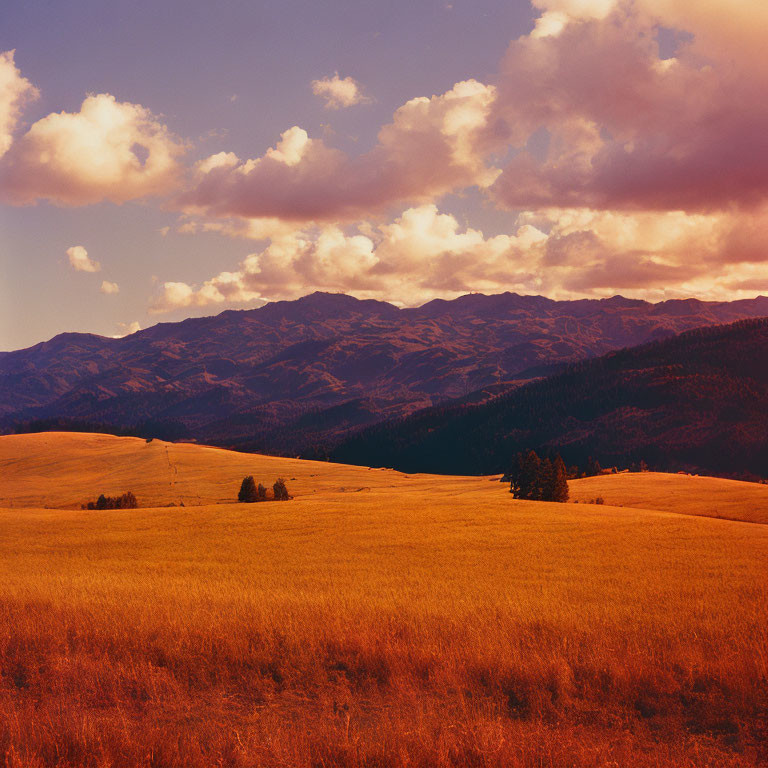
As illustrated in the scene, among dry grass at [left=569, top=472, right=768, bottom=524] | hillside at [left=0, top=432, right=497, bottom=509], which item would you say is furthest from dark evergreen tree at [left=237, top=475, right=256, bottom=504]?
dry grass at [left=569, top=472, right=768, bottom=524]

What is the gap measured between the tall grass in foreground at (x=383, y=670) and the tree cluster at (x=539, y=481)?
43187 millimetres

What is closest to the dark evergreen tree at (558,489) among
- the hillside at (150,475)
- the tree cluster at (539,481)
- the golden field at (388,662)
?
the tree cluster at (539,481)

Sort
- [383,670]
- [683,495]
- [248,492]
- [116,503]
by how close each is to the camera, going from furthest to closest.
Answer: [248,492]
[116,503]
[683,495]
[383,670]

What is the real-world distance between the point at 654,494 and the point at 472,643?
205ft

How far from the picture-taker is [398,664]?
933cm

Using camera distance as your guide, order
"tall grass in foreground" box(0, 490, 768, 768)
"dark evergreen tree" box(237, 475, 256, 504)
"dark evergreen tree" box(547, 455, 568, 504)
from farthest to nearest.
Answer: "dark evergreen tree" box(237, 475, 256, 504), "dark evergreen tree" box(547, 455, 568, 504), "tall grass in foreground" box(0, 490, 768, 768)

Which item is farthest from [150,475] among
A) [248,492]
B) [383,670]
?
[383,670]

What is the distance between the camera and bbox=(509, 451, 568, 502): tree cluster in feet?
206

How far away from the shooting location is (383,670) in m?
9.38

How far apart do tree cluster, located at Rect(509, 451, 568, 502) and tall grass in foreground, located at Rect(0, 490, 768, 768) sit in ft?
142

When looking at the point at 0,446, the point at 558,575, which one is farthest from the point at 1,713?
the point at 0,446

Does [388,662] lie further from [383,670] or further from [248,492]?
[248,492]

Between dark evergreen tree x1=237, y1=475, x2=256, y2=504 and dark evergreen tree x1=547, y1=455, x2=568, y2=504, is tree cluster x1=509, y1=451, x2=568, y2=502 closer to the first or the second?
dark evergreen tree x1=547, y1=455, x2=568, y2=504

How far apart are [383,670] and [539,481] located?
197 ft
